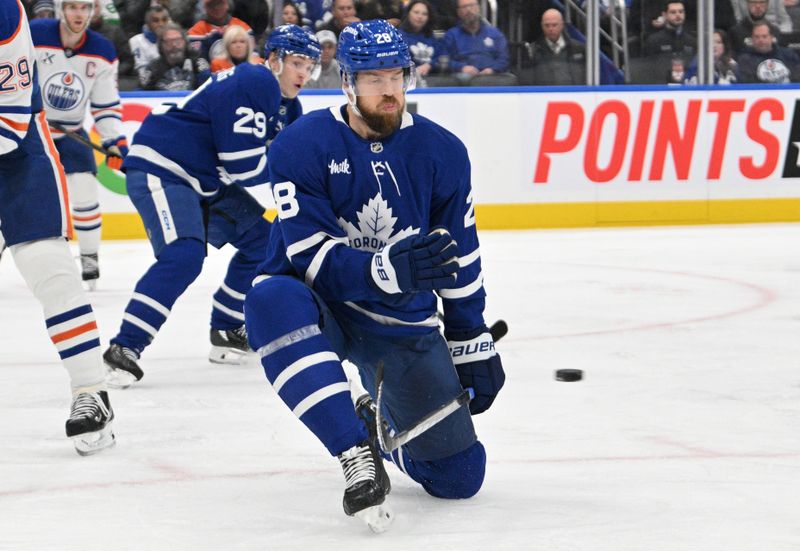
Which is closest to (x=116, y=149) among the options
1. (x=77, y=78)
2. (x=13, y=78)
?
(x=77, y=78)

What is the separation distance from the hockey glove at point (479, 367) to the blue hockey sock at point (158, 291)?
A: 138 centimetres

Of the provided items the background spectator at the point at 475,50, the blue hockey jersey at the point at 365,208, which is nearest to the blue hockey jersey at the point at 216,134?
the blue hockey jersey at the point at 365,208

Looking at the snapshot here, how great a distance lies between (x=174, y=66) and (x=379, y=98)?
5.33 metres

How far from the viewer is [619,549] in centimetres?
185

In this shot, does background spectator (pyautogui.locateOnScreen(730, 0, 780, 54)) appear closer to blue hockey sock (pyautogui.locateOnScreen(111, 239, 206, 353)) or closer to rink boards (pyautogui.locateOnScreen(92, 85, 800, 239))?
rink boards (pyautogui.locateOnScreen(92, 85, 800, 239))

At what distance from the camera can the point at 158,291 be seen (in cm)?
337

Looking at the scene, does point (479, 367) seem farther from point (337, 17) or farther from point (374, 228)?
point (337, 17)

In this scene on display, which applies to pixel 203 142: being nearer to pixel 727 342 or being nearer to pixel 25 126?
pixel 25 126

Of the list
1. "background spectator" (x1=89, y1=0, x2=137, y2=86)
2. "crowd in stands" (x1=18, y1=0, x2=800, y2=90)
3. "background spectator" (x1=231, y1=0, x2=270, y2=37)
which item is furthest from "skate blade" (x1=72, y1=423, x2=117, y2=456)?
"background spectator" (x1=231, y1=0, x2=270, y2=37)

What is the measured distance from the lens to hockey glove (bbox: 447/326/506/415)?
2.17 meters

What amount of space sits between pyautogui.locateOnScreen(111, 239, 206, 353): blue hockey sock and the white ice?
142 millimetres

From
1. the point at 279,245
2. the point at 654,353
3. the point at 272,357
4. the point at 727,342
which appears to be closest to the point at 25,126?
the point at 279,245

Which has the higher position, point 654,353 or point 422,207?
point 422,207

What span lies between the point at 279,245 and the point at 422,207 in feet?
0.85
